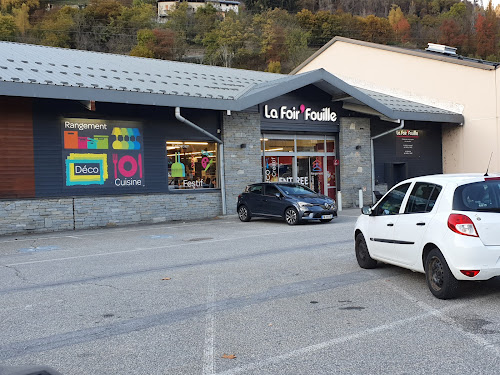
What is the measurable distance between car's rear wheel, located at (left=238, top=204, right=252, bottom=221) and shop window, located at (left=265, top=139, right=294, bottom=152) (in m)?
4.73

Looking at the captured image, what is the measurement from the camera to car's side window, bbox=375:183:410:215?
765cm

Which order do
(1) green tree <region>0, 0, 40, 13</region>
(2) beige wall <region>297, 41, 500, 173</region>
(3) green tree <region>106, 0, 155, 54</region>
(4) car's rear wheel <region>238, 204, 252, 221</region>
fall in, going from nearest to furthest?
(4) car's rear wheel <region>238, 204, 252, 221</region>, (2) beige wall <region>297, 41, 500, 173</region>, (3) green tree <region>106, 0, 155, 54</region>, (1) green tree <region>0, 0, 40, 13</region>

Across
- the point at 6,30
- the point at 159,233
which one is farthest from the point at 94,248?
the point at 6,30

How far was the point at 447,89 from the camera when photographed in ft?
93.4

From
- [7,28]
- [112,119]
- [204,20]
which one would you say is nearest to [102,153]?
[112,119]

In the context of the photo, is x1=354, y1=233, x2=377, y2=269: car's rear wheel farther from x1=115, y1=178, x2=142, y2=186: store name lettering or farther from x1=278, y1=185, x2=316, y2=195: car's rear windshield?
x1=115, y1=178, x2=142, y2=186: store name lettering

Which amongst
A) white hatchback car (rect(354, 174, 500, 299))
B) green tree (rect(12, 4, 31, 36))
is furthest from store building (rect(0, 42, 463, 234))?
green tree (rect(12, 4, 31, 36))

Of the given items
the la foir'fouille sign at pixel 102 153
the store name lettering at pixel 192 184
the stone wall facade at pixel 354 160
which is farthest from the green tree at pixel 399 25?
the la foir'fouille sign at pixel 102 153

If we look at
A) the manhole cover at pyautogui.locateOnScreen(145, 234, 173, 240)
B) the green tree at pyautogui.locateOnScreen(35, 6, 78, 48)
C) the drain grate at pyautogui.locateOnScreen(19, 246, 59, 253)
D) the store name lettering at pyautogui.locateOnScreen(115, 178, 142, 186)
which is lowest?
the drain grate at pyautogui.locateOnScreen(19, 246, 59, 253)

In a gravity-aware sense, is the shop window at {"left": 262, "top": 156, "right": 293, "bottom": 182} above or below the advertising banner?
below

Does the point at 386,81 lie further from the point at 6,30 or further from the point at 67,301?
the point at 6,30

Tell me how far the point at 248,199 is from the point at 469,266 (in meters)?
13.0

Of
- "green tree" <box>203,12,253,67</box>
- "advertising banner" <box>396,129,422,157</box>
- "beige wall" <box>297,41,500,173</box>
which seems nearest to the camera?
"beige wall" <box>297,41,500,173</box>

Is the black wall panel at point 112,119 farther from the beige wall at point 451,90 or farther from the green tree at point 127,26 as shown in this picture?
the green tree at point 127,26
